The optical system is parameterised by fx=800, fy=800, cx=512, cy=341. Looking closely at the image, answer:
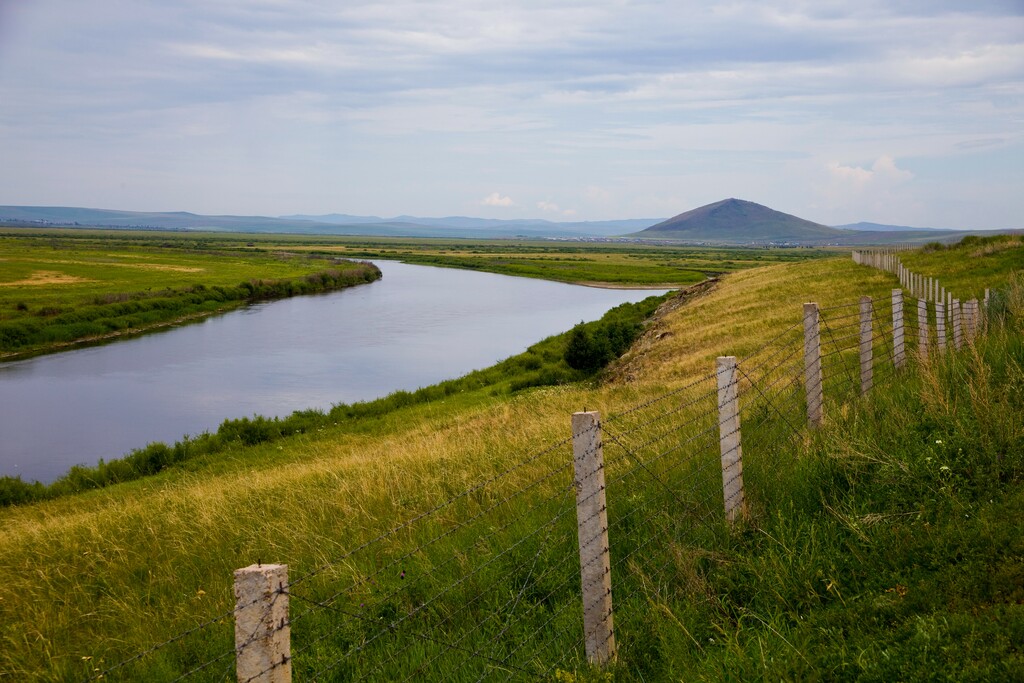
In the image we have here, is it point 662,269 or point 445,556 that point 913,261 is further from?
point 662,269

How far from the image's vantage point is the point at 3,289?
63.3m

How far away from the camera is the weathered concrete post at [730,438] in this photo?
6074mm

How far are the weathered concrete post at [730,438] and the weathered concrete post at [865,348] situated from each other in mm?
4451

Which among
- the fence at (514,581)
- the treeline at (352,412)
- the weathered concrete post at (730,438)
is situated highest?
the weathered concrete post at (730,438)

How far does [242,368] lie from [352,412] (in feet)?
51.1

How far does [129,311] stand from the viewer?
5709 cm

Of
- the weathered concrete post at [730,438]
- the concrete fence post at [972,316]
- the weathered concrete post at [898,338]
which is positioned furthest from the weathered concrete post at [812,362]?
the concrete fence post at [972,316]

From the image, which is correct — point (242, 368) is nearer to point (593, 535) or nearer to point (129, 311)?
point (129, 311)

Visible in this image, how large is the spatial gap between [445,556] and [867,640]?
3515 millimetres

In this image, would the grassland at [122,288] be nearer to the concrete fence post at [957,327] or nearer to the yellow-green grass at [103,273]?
the yellow-green grass at [103,273]

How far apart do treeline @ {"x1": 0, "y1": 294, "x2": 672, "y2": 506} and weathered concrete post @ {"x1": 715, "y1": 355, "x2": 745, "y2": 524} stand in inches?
734

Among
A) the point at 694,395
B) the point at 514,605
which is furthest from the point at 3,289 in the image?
the point at 514,605

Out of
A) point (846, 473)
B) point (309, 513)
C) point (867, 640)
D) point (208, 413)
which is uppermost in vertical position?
point (846, 473)

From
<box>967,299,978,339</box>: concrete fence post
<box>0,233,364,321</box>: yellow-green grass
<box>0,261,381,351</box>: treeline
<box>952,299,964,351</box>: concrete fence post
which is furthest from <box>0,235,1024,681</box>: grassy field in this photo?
<box>0,233,364,321</box>: yellow-green grass
